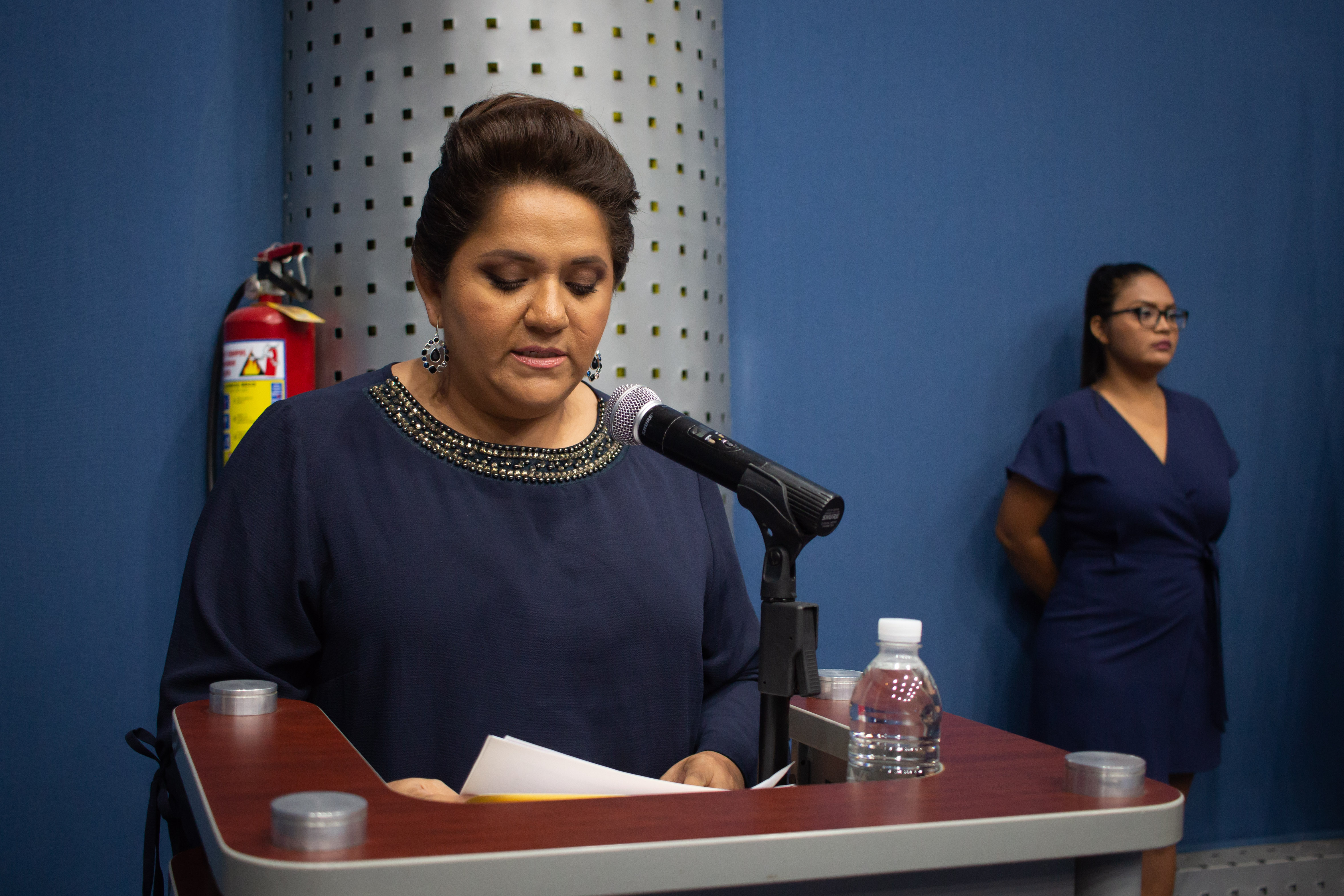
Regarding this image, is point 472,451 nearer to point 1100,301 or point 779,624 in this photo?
point 779,624

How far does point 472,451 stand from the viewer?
131 centimetres

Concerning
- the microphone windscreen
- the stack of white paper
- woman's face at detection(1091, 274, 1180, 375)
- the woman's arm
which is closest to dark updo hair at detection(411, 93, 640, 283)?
the microphone windscreen

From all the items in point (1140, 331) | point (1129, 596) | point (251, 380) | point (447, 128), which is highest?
point (447, 128)

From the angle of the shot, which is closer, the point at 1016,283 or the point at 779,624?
the point at 779,624

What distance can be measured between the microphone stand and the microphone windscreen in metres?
0.15

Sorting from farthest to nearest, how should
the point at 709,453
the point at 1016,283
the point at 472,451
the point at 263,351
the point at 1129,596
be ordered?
the point at 1016,283
the point at 1129,596
the point at 263,351
the point at 472,451
the point at 709,453

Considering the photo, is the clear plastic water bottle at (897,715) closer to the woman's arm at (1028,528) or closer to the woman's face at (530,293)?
the woman's face at (530,293)

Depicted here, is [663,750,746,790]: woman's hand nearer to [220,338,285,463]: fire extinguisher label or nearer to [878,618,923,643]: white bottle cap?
[878,618,923,643]: white bottle cap

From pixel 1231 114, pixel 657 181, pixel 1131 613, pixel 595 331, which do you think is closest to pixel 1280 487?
pixel 1131 613

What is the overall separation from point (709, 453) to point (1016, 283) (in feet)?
→ 7.10

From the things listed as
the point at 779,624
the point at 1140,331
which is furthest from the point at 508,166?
the point at 1140,331

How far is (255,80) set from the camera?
2178 mm

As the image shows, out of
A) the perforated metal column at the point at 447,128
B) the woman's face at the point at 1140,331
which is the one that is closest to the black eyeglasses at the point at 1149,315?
the woman's face at the point at 1140,331

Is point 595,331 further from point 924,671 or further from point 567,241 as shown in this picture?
point 924,671
